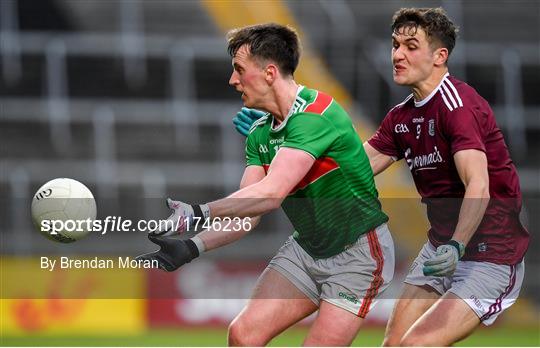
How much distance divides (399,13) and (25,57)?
888 cm

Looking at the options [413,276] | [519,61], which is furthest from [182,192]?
[413,276]

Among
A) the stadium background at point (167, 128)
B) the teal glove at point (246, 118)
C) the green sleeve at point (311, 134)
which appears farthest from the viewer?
the stadium background at point (167, 128)

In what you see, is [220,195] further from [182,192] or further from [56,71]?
[56,71]

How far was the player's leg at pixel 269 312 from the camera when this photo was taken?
5188 millimetres

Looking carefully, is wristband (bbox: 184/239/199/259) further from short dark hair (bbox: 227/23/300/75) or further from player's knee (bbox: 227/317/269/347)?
short dark hair (bbox: 227/23/300/75)

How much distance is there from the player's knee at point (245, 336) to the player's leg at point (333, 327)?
24 centimetres

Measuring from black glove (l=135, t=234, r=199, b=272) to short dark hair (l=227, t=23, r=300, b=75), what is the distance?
0.92m

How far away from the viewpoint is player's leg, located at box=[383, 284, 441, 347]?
18.0 ft

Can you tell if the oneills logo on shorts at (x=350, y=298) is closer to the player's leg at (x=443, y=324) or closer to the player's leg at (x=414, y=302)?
the player's leg at (x=443, y=324)

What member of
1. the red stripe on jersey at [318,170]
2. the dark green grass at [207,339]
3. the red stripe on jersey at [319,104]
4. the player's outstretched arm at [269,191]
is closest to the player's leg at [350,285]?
the red stripe on jersey at [318,170]

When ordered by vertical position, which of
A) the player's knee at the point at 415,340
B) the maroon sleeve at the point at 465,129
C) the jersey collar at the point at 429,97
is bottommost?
the player's knee at the point at 415,340

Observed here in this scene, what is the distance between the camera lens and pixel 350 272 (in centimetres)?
522

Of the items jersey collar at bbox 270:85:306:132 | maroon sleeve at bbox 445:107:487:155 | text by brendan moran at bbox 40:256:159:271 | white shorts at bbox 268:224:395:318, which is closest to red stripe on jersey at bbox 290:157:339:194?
jersey collar at bbox 270:85:306:132

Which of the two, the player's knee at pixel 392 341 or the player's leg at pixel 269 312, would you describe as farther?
the player's knee at pixel 392 341
